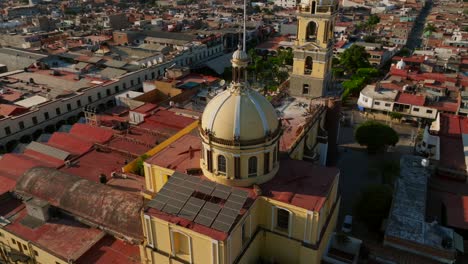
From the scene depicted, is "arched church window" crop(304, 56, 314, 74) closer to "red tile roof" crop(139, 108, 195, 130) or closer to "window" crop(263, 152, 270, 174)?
"red tile roof" crop(139, 108, 195, 130)

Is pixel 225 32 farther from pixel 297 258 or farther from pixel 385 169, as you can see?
pixel 297 258

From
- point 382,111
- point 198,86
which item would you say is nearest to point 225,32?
point 198,86

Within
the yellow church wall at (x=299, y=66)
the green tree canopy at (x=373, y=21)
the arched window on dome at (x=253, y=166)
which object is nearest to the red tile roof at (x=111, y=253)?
the arched window on dome at (x=253, y=166)

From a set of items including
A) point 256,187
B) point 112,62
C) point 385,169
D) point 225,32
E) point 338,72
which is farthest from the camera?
point 225,32

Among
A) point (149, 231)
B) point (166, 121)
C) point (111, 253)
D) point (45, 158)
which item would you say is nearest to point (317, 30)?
point (166, 121)

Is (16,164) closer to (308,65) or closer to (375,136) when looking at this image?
(308,65)
